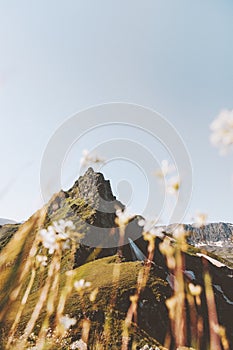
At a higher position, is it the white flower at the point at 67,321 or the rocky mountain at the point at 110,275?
the rocky mountain at the point at 110,275

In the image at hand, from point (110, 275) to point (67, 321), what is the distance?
3.35 metres

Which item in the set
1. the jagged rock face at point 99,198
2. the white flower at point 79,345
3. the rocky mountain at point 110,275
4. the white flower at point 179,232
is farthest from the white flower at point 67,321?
the jagged rock face at point 99,198

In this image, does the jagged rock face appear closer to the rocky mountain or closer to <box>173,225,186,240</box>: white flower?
the rocky mountain

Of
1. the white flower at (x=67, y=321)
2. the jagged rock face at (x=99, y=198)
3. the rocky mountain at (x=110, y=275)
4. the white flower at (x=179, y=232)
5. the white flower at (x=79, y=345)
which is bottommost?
the white flower at (x=79, y=345)

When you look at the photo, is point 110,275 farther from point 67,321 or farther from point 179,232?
point 179,232

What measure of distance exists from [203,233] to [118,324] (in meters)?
6.79

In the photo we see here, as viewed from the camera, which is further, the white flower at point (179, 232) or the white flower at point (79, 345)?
the white flower at point (79, 345)

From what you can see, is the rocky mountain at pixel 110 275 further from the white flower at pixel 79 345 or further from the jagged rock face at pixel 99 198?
the white flower at pixel 79 345

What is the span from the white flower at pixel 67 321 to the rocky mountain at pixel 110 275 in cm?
21

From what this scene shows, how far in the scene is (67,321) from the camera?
981cm

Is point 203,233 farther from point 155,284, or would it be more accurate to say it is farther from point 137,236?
point 137,236

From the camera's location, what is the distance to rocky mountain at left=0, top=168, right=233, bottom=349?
9.55 metres

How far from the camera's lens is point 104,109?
10758 millimetres

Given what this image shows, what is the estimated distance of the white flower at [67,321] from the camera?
9.45m
